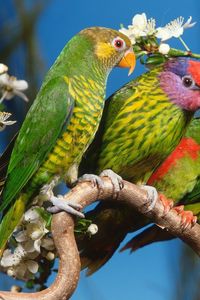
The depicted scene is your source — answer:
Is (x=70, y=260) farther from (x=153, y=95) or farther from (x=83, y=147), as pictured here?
(x=153, y=95)

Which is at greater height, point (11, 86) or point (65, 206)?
point (11, 86)

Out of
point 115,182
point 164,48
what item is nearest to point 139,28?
point 164,48

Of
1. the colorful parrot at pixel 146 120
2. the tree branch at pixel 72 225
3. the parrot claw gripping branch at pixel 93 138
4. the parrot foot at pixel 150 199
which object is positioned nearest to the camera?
the tree branch at pixel 72 225

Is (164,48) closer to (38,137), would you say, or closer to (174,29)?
(174,29)

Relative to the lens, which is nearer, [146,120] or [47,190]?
[47,190]

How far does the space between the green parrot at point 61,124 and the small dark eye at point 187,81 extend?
6.8 inches

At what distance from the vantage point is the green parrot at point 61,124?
4.25ft

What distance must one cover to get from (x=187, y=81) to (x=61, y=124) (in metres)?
0.41

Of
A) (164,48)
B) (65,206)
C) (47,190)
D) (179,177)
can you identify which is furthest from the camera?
(179,177)

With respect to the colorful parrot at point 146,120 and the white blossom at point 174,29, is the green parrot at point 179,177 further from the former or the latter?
the white blossom at point 174,29

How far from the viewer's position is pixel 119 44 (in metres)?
1.38

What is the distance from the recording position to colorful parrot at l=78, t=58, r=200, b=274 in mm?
1475

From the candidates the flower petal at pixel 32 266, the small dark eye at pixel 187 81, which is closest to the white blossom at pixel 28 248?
the flower petal at pixel 32 266

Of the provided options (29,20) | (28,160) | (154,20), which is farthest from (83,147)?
(29,20)
